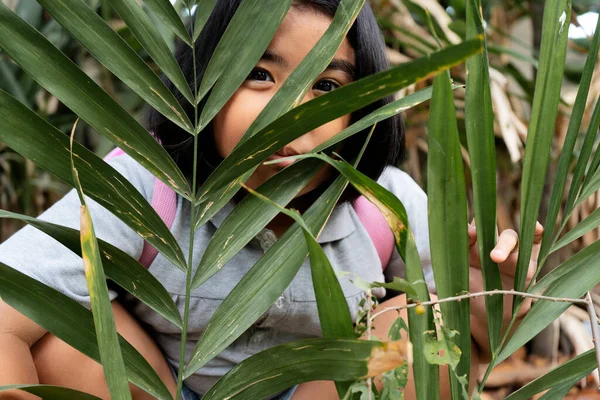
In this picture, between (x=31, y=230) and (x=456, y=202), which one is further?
(x=31, y=230)

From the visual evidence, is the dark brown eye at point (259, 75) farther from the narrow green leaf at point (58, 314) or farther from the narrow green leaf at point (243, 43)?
the narrow green leaf at point (58, 314)

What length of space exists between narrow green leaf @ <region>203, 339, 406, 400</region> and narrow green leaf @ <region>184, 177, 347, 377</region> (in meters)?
0.03

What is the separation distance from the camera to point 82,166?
53cm

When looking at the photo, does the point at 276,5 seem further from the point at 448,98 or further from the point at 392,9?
the point at 392,9

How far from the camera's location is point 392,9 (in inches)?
69.9

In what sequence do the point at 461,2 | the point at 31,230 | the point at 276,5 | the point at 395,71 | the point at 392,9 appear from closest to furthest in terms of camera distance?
the point at 395,71 → the point at 276,5 → the point at 31,230 → the point at 461,2 → the point at 392,9

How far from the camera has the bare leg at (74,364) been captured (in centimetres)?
81

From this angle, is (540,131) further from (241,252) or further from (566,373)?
(241,252)

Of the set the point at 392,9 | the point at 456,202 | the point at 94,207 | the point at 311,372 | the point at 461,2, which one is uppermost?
the point at 392,9

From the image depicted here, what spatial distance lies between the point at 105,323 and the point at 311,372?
0.14m

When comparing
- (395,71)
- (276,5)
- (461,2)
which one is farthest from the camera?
(461,2)

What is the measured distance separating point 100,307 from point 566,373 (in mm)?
356

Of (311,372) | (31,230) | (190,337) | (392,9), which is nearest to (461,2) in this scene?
(392,9)

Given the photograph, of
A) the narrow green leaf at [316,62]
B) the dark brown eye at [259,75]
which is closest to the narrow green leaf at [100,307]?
the narrow green leaf at [316,62]
